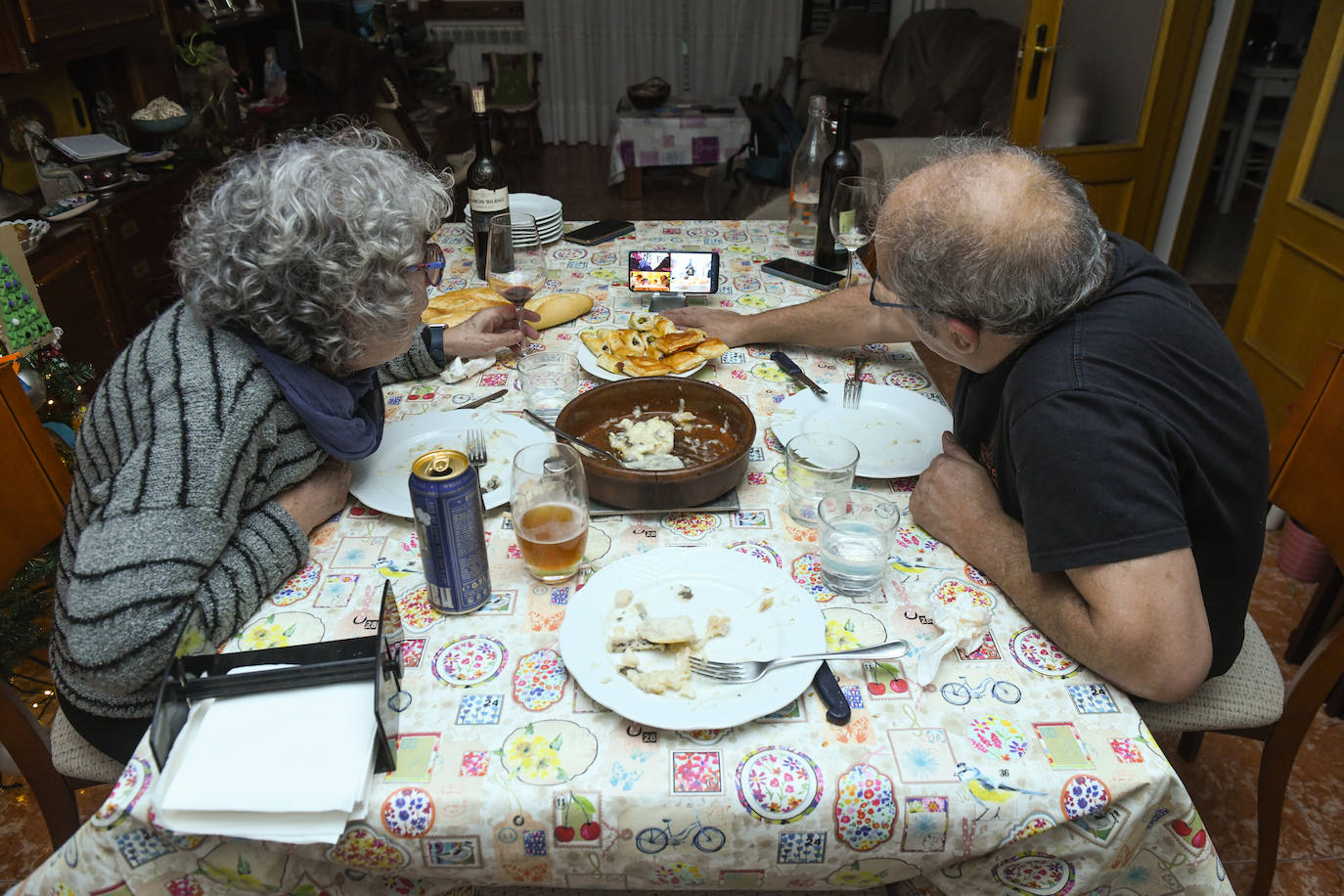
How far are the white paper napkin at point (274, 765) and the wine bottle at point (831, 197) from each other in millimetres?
1665

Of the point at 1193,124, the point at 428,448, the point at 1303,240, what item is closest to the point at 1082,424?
the point at 428,448

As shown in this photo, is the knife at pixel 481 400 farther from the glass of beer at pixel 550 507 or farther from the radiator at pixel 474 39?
the radiator at pixel 474 39

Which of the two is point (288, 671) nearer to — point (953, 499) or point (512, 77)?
point (953, 499)

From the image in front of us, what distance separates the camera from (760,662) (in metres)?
0.96

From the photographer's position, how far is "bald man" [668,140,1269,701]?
965 millimetres

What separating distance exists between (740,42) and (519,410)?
6.56m

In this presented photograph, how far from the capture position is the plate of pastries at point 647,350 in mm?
1657

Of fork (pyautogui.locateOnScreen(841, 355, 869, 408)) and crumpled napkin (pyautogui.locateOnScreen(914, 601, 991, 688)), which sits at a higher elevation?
fork (pyautogui.locateOnScreen(841, 355, 869, 408))

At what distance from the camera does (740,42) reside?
7.13 m

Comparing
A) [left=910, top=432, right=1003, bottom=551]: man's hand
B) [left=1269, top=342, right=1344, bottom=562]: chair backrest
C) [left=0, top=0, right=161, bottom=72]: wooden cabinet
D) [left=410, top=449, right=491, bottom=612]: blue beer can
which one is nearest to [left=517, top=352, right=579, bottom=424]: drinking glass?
[left=410, top=449, right=491, bottom=612]: blue beer can

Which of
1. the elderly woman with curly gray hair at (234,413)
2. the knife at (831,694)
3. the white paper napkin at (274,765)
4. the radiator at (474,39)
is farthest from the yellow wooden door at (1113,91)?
the radiator at (474,39)

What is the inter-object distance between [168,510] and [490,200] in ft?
4.07

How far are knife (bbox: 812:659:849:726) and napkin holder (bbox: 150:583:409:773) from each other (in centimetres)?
47

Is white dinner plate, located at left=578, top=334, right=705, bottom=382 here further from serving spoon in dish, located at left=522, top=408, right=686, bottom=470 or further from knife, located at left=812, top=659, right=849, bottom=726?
knife, located at left=812, top=659, right=849, bottom=726
